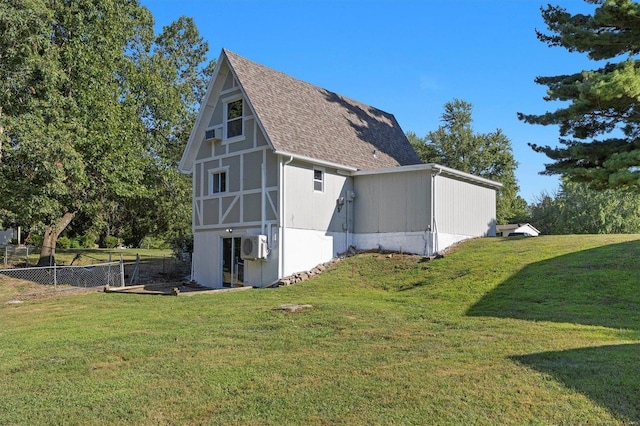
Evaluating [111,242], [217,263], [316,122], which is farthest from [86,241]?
[316,122]

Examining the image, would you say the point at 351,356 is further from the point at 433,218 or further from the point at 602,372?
the point at 433,218

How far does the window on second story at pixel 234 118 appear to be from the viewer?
19.3 m

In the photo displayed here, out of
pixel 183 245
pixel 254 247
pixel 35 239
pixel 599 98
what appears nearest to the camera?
pixel 599 98

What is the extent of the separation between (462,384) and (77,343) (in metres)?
6.17

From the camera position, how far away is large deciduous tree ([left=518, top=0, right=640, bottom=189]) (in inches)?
360

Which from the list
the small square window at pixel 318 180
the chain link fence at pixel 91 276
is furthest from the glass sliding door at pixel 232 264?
the chain link fence at pixel 91 276

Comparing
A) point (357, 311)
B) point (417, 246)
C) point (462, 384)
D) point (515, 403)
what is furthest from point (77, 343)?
point (417, 246)

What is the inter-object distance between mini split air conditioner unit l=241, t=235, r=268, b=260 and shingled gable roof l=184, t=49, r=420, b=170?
10.1 feet

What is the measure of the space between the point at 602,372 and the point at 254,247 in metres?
12.8

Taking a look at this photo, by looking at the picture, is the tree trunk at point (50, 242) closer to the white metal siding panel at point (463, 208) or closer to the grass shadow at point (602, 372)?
the white metal siding panel at point (463, 208)

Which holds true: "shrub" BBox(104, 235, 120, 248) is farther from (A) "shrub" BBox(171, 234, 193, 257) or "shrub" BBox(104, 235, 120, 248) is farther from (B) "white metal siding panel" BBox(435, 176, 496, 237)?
(B) "white metal siding panel" BBox(435, 176, 496, 237)

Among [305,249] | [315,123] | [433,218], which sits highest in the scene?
[315,123]

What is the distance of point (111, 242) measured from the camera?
43406mm

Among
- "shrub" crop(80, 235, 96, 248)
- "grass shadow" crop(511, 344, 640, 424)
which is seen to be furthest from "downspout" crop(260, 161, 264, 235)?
"shrub" crop(80, 235, 96, 248)
